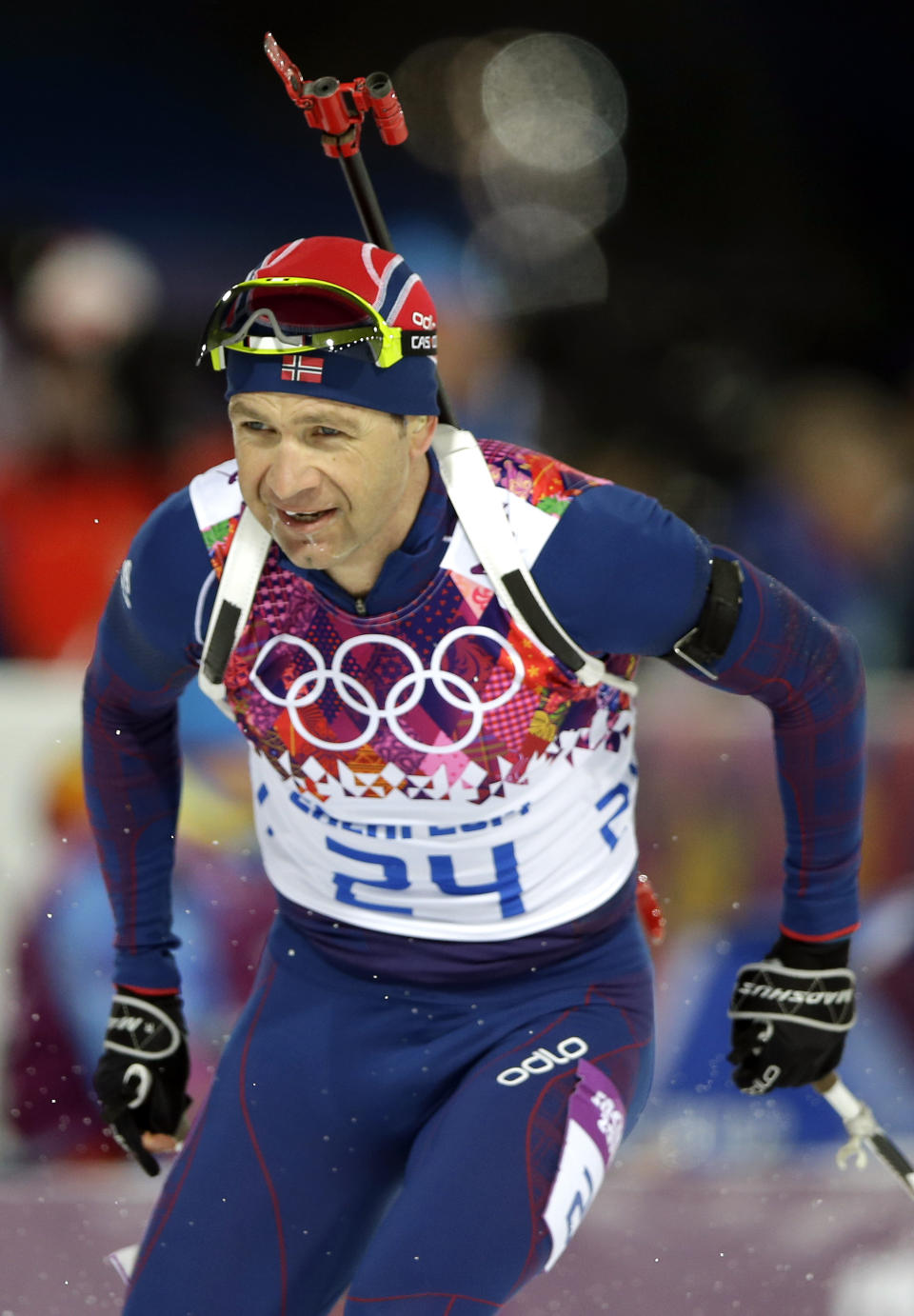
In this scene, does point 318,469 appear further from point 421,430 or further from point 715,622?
point 715,622

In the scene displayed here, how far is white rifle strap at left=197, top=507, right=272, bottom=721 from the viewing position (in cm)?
210

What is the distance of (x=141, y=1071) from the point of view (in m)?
2.49

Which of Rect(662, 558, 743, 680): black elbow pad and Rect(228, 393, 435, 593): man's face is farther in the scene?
Rect(662, 558, 743, 680): black elbow pad

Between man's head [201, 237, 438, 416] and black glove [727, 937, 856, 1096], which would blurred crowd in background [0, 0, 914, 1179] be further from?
man's head [201, 237, 438, 416]

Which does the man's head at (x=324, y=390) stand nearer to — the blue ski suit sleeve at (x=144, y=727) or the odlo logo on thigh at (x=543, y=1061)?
the blue ski suit sleeve at (x=144, y=727)

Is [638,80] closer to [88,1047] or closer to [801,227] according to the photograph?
[801,227]

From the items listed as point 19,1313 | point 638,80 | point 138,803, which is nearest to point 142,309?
point 638,80

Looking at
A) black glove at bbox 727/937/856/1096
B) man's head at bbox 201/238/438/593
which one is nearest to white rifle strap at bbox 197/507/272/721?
man's head at bbox 201/238/438/593

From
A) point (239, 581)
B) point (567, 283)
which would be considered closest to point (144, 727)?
point (239, 581)

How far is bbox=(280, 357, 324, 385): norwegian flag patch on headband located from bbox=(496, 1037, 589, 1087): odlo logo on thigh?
3.24ft

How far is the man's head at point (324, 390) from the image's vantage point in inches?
75.4

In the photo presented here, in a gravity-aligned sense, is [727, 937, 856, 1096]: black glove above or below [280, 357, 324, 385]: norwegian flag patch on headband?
below

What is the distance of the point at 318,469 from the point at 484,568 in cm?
27

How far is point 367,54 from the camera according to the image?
197 inches
